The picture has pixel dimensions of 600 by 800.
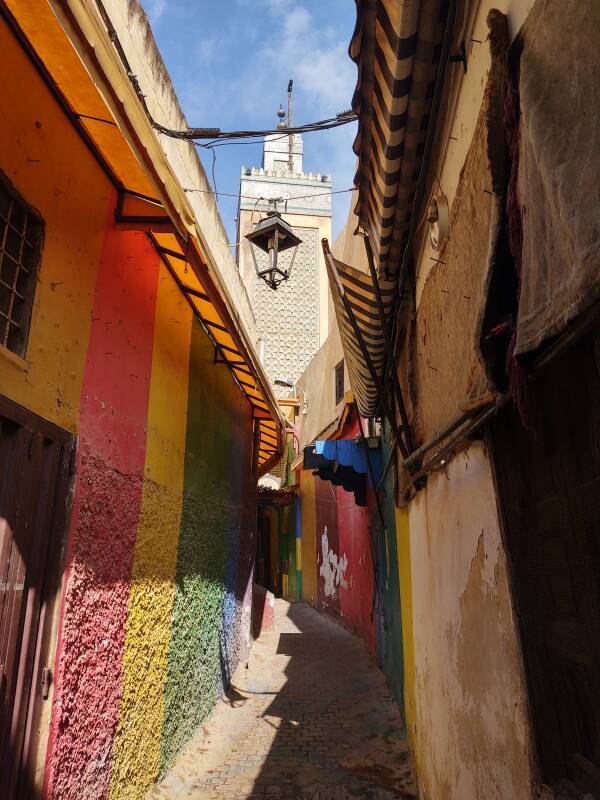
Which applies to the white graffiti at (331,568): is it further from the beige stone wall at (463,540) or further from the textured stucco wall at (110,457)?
the beige stone wall at (463,540)

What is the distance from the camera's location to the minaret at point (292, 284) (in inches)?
788

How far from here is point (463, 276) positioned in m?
2.66

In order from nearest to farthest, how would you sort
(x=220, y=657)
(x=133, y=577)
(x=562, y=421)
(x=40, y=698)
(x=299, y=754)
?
(x=562, y=421) → (x=40, y=698) → (x=133, y=577) → (x=299, y=754) → (x=220, y=657)

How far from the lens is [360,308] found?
4891 millimetres

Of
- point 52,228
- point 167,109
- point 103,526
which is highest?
point 167,109

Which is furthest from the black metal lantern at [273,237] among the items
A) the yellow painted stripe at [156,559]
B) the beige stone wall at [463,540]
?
the beige stone wall at [463,540]

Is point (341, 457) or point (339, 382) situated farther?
point (339, 382)

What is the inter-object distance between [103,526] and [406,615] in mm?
3439

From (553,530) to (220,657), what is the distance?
561 cm

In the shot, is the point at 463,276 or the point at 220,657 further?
the point at 220,657

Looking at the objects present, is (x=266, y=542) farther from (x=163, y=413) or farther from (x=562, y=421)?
(x=562, y=421)

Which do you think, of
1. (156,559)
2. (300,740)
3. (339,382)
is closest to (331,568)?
(339,382)

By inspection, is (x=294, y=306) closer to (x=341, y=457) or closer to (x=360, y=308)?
(x=341, y=457)

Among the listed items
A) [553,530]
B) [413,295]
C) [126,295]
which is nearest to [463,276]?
[553,530]
